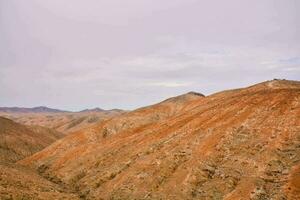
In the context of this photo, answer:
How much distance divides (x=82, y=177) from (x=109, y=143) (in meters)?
15.2

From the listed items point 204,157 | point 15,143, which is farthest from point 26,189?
point 15,143

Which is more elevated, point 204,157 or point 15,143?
point 15,143

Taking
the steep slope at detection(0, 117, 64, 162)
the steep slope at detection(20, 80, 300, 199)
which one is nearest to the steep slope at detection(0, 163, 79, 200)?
the steep slope at detection(20, 80, 300, 199)

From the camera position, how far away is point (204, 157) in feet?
201

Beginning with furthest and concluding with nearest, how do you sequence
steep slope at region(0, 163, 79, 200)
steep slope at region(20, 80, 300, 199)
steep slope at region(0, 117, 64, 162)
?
steep slope at region(0, 117, 64, 162) → steep slope at region(0, 163, 79, 200) → steep slope at region(20, 80, 300, 199)

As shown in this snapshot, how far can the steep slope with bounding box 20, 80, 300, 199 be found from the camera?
5259 cm

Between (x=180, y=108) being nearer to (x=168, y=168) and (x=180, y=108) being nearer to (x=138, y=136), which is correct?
(x=138, y=136)

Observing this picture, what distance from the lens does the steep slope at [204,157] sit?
52594 mm

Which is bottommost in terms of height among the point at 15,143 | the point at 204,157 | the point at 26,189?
the point at 26,189

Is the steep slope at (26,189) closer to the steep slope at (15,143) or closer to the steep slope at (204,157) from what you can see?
the steep slope at (204,157)

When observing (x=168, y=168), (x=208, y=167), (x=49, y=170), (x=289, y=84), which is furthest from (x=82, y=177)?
(x=289, y=84)

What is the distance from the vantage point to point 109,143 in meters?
89.2

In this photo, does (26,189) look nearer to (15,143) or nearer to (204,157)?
(204,157)

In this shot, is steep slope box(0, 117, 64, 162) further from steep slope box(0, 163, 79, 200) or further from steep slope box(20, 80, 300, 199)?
steep slope box(0, 163, 79, 200)
